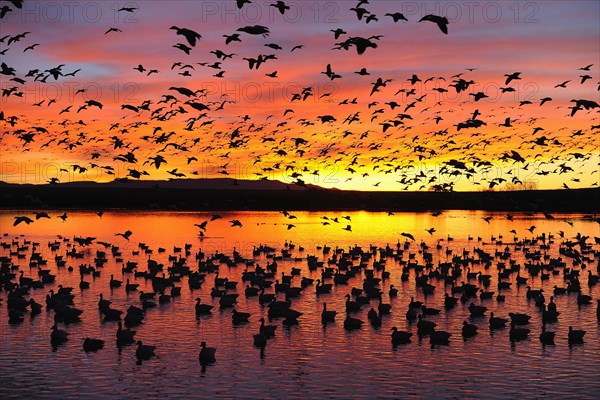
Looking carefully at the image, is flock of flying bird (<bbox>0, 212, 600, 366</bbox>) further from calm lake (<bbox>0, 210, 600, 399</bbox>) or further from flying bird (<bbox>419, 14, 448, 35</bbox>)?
flying bird (<bbox>419, 14, 448, 35</bbox>)

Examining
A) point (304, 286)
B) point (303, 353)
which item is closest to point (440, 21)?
point (303, 353)

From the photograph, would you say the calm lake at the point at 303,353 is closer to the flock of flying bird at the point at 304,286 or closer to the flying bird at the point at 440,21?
the flock of flying bird at the point at 304,286

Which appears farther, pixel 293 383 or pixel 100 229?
pixel 100 229

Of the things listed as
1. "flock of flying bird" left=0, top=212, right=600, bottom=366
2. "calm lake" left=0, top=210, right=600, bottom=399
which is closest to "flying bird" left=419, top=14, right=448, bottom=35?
"calm lake" left=0, top=210, right=600, bottom=399

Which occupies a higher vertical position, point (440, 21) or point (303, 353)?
point (440, 21)

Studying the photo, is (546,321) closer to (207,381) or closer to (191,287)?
(207,381)

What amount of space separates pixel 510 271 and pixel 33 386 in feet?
131

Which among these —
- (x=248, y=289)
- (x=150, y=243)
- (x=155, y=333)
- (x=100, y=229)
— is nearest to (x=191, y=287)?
(x=248, y=289)

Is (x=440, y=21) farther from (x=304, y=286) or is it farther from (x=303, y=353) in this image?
(x=304, y=286)

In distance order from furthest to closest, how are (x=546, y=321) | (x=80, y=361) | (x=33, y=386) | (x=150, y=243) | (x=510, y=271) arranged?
(x=150, y=243)
(x=510, y=271)
(x=546, y=321)
(x=80, y=361)
(x=33, y=386)

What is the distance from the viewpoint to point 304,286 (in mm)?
51812

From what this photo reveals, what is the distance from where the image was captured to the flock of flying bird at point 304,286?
127 feet

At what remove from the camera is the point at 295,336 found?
122 ft

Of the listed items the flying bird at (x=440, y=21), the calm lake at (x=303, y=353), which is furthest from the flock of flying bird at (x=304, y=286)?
the flying bird at (x=440, y=21)
